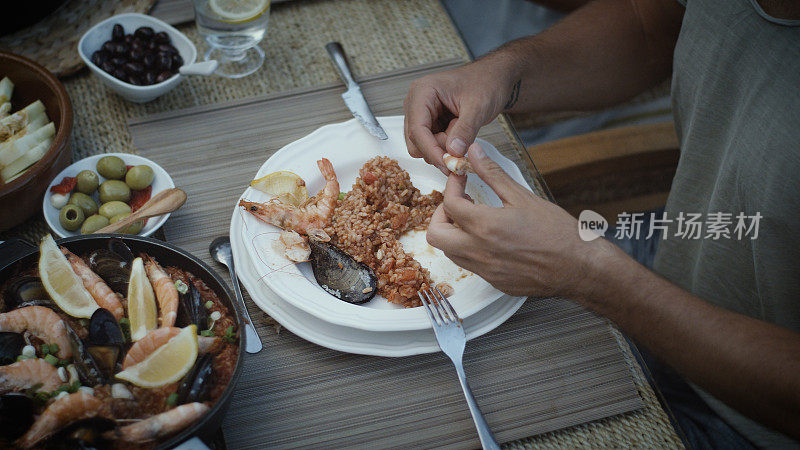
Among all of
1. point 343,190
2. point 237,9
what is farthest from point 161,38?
point 343,190

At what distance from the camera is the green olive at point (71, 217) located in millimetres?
1545

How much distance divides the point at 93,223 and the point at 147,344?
24.0 inches

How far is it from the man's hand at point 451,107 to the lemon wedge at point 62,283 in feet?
3.10

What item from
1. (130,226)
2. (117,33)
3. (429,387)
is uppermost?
(117,33)

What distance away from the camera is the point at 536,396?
1378 mm

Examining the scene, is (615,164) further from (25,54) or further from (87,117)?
(25,54)

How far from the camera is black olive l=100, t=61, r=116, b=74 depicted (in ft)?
6.19

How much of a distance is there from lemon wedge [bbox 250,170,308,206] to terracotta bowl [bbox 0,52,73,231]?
22.3 inches

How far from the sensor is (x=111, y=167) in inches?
65.3

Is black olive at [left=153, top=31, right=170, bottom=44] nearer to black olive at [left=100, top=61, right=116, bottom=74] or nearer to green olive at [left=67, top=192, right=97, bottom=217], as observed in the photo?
black olive at [left=100, top=61, right=116, bottom=74]

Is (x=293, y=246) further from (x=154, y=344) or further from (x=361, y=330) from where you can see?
(x=154, y=344)

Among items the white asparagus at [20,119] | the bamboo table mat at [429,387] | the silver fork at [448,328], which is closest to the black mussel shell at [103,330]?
the bamboo table mat at [429,387]

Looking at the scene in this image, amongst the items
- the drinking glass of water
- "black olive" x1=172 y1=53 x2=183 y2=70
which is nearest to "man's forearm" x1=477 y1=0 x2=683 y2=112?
the drinking glass of water

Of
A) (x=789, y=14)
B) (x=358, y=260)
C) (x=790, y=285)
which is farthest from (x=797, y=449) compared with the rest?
(x=358, y=260)
